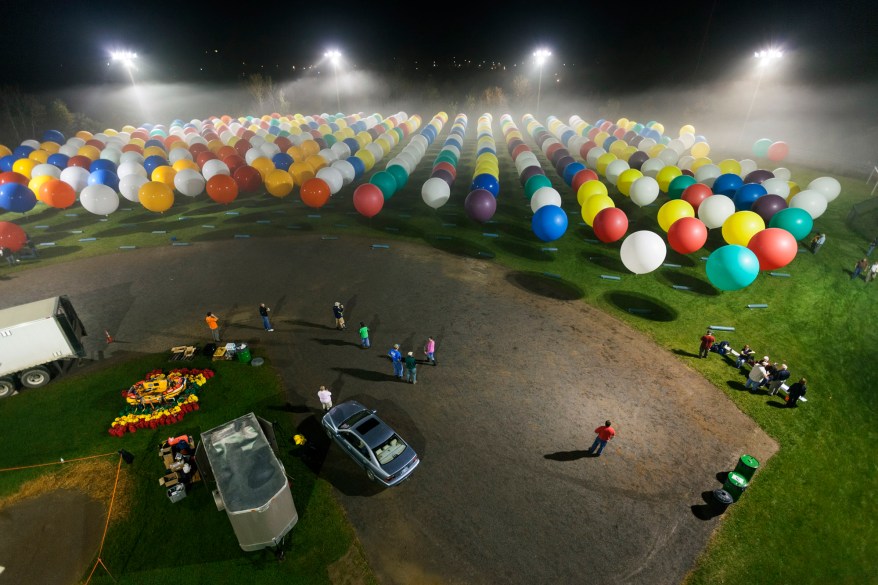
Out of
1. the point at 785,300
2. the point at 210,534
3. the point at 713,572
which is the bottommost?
the point at 210,534

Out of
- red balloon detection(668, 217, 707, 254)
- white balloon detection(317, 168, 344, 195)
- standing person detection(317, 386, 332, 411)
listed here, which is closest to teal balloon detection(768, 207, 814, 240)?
red balloon detection(668, 217, 707, 254)

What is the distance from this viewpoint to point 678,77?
64.7 metres

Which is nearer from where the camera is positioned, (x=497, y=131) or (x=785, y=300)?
(x=785, y=300)

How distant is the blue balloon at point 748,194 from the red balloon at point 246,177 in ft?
103

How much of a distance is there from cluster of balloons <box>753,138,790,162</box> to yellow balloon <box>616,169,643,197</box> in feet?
71.0

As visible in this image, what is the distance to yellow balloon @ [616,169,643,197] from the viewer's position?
26.4m

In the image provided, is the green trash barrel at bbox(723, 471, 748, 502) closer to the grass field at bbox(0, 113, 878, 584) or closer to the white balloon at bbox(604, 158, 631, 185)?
the grass field at bbox(0, 113, 878, 584)

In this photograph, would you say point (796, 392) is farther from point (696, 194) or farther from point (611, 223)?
point (696, 194)

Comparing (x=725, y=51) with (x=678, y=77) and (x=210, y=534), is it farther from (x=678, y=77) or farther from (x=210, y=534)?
(x=210, y=534)

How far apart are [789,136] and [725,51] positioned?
21.9 metres

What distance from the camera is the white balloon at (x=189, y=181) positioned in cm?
2724

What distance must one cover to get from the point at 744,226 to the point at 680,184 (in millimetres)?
7297

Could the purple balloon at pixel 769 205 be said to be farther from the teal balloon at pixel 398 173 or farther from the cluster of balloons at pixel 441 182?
the teal balloon at pixel 398 173

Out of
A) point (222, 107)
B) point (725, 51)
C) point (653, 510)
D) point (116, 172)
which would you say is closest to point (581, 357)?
point (653, 510)
